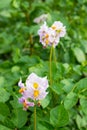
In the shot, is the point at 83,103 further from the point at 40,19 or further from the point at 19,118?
the point at 40,19

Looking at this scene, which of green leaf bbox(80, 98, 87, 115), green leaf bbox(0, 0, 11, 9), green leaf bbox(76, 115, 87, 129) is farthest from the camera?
green leaf bbox(0, 0, 11, 9)

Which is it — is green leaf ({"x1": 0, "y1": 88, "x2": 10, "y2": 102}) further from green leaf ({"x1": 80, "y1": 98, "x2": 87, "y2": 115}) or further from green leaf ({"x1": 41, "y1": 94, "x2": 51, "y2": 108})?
green leaf ({"x1": 80, "y1": 98, "x2": 87, "y2": 115})

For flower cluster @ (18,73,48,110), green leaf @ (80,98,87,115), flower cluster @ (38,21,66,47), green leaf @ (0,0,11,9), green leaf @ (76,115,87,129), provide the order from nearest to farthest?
flower cluster @ (18,73,48,110) → green leaf @ (80,98,87,115) → flower cluster @ (38,21,66,47) → green leaf @ (76,115,87,129) → green leaf @ (0,0,11,9)

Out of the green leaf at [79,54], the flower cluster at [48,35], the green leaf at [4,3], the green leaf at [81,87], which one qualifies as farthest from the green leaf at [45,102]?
the green leaf at [4,3]

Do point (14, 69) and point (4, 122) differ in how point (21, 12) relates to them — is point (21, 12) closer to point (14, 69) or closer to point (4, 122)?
point (14, 69)

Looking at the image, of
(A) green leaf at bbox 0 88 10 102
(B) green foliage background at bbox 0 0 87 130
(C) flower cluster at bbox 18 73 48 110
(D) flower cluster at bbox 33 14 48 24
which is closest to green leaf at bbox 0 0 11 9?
(B) green foliage background at bbox 0 0 87 130

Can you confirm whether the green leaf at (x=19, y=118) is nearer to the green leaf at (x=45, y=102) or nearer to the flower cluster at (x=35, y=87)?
the green leaf at (x=45, y=102)

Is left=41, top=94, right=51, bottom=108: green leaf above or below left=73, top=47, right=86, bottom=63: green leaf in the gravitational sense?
below
